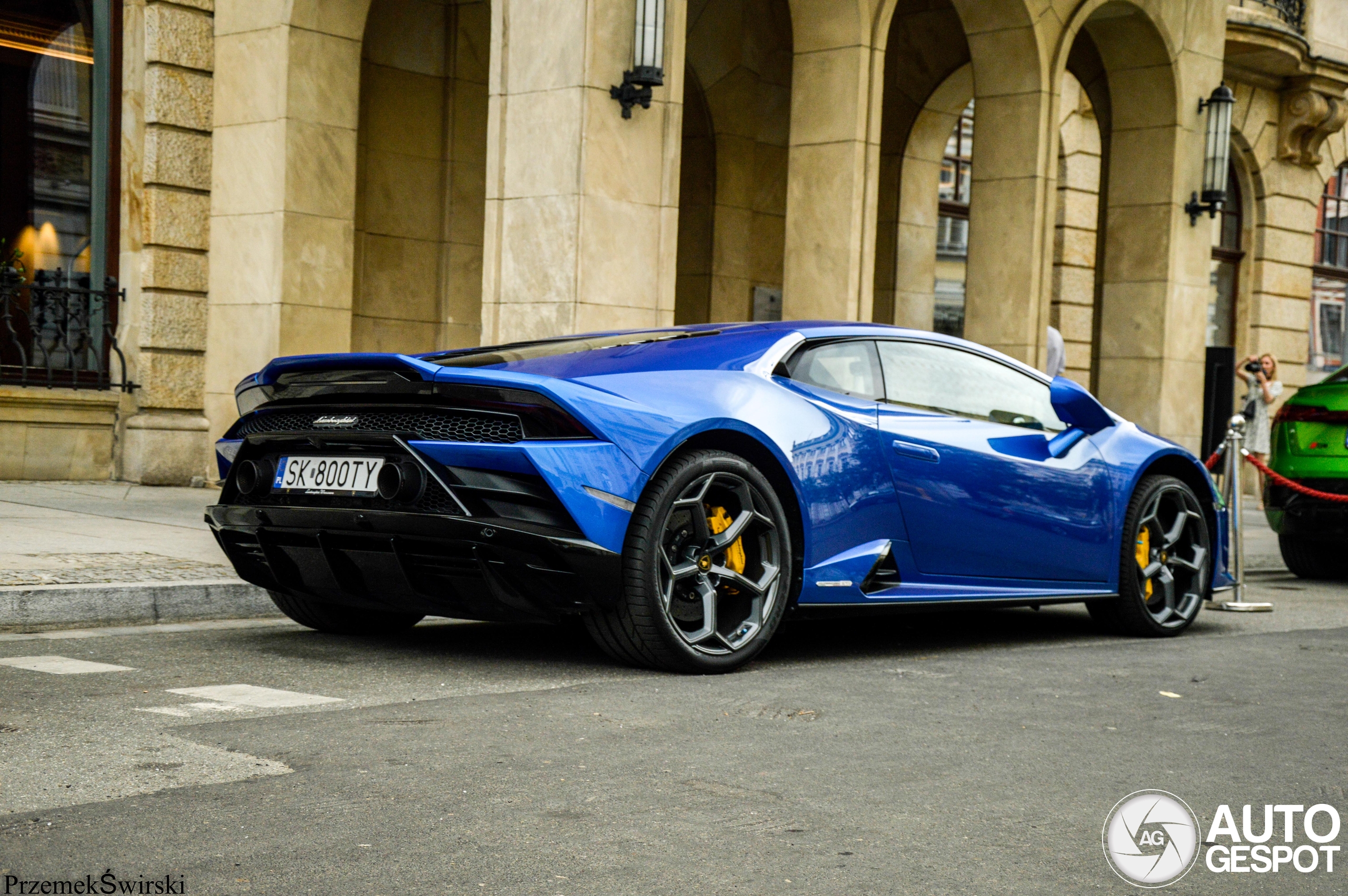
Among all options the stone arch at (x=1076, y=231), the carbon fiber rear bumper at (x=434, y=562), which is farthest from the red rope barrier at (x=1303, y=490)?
the stone arch at (x=1076, y=231)

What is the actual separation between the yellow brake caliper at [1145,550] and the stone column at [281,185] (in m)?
Answer: 6.77

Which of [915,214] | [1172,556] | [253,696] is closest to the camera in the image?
[253,696]

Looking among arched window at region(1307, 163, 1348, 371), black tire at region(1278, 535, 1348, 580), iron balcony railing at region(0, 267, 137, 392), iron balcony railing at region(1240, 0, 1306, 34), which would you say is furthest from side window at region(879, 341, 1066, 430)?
arched window at region(1307, 163, 1348, 371)

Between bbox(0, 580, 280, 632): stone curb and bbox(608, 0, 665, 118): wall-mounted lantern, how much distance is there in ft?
15.7

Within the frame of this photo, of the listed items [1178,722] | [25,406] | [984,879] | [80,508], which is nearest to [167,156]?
[25,406]

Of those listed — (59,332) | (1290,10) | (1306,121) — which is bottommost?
(59,332)

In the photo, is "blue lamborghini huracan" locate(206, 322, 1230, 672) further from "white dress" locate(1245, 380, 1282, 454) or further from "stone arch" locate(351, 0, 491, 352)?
"white dress" locate(1245, 380, 1282, 454)

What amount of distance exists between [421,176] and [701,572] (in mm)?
9042

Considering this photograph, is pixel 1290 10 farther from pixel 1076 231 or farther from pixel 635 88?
pixel 635 88

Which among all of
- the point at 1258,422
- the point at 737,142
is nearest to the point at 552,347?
the point at 737,142

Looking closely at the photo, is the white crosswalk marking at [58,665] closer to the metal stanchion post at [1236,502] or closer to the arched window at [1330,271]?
the metal stanchion post at [1236,502]

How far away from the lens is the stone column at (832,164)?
1180 cm

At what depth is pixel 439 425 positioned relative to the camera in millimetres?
4828

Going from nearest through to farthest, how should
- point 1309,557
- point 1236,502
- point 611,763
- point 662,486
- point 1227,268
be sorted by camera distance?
point 611,763 → point 662,486 → point 1236,502 → point 1309,557 → point 1227,268
